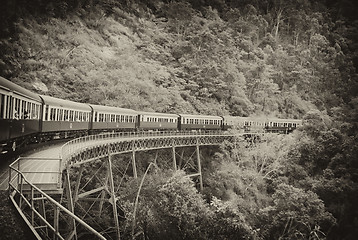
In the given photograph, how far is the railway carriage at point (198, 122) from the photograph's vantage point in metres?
30.4

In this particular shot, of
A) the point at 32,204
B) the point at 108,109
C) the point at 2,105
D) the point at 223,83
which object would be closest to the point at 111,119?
the point at 108,109

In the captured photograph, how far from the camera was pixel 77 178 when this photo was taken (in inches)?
609

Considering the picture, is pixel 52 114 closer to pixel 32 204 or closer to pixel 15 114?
pixel 15 114

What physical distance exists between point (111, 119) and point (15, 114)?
13.0 metres

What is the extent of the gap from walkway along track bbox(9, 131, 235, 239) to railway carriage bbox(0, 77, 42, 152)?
0.94 meters

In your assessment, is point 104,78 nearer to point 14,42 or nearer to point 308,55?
point 14,42

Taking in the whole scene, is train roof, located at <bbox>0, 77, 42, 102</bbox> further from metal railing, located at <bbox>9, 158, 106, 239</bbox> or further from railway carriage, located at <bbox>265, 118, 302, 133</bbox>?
railway carriage, located at <bbox>265, 118, 302, 133</bbox>

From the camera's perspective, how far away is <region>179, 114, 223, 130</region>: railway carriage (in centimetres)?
3038

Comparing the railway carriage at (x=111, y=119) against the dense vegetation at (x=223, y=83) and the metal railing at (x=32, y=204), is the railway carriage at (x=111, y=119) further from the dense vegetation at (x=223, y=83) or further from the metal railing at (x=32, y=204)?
the metal railing at (x=32, y=204)

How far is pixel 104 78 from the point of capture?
33594 mm

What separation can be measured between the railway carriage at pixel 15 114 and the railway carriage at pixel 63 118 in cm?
133

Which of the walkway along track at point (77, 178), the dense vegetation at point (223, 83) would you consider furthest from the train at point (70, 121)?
the dense vegetation at point (223, 83)

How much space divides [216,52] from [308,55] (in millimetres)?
19240

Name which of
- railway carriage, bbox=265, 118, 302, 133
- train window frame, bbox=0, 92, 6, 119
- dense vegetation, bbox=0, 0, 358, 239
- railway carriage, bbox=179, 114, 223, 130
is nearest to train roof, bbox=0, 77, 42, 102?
train window frame, bbox=0, 92, 6, 119
